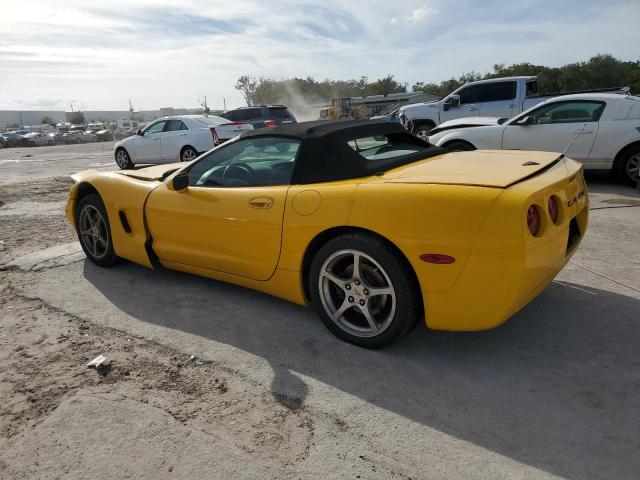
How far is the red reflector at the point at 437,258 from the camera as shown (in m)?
2.61

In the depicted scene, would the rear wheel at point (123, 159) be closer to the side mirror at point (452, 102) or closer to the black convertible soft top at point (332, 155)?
the side mirror at point (452, 102)

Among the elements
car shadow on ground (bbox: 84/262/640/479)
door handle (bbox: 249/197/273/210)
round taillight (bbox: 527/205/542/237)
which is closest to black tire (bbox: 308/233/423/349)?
car shadow on ground (bbox: 84/262/640/479)

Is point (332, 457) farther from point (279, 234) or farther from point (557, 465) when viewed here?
point (279, 234)

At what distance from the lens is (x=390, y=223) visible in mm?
2764

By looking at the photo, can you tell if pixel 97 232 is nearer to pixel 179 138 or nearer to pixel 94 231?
pixel 94 231

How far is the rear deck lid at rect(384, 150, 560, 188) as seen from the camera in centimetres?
275

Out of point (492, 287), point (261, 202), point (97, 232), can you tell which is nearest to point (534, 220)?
point (492, 287)

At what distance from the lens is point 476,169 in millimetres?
3045

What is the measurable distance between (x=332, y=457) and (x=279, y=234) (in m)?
1.49

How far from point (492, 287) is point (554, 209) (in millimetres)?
671

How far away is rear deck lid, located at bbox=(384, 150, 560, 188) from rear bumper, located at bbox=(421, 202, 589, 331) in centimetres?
38

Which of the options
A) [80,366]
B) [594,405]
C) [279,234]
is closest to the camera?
[594,405]

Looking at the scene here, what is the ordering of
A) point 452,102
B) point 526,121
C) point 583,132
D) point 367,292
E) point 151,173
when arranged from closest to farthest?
point 367,292 → point 151,173 → point 583,132 → point 526,121 → point 452,102

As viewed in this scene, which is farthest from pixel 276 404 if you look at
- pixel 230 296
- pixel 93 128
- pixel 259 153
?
pixel 93 128
